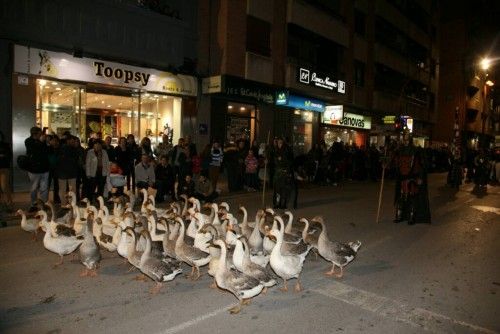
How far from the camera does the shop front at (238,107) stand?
18.9 meters

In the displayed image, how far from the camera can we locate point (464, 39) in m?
55.3

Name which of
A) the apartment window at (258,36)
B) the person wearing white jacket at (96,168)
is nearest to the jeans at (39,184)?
the person wearing white jacket at (96,168)

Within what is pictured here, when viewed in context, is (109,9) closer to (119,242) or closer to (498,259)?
(119,242)

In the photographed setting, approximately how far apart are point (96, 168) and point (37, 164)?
5.01 ft

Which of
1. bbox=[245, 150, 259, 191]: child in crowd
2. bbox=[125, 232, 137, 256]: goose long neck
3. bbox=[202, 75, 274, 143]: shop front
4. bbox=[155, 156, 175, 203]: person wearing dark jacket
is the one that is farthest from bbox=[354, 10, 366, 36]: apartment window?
bbox=[125, 232, 137, 256]: goose long neck

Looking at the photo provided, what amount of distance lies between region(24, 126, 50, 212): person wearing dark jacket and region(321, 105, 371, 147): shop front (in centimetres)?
1832

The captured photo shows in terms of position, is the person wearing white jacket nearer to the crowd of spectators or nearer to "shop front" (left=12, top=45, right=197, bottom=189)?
the crowd of spectators

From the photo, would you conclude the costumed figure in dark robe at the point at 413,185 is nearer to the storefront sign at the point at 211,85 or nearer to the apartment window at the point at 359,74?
the storefront sign at the point at 211,85

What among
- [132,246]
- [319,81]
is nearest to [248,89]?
[319,81]

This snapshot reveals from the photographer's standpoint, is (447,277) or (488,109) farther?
(488,109)

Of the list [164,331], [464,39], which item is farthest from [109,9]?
[464,39]

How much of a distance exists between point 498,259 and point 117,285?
6.91 m

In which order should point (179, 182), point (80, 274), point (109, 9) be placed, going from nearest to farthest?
point (80, 274) < point (179, 182) < point (109, 9)

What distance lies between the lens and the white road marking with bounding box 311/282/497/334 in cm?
483
